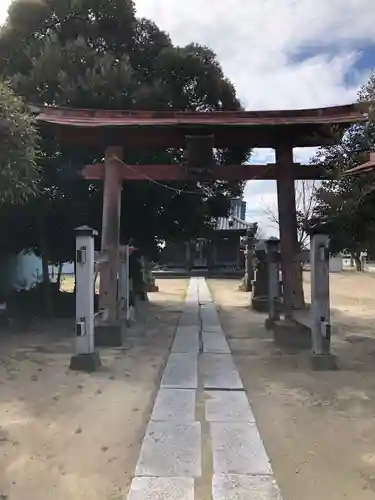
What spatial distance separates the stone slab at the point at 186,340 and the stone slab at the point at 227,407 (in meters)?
2.89

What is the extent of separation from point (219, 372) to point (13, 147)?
3714 millimetres

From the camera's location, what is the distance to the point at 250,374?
7402 millimetres

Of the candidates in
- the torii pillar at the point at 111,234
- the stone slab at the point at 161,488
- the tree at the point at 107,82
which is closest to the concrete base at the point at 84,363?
the torii pillar at the point at 111,234

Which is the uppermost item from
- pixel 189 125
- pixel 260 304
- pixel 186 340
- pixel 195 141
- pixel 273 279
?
pixel 189 125

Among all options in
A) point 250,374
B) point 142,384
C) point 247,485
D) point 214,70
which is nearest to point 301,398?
point 250,374

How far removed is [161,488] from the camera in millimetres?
3615

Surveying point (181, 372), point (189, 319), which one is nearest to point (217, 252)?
point (189, 319)

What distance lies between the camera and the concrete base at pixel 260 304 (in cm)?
1580

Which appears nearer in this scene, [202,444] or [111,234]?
[202,444]

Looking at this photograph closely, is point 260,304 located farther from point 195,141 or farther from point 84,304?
point 84,304

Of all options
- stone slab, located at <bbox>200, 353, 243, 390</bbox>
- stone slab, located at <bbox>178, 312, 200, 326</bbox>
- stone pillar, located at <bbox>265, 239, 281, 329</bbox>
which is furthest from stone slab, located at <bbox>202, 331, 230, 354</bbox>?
stone slab, located at <bbox>178, 312, 200, 326</bbox>

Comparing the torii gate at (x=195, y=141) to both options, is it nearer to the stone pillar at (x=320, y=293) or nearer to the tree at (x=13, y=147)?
the stone pillar at (x=320, y=293)

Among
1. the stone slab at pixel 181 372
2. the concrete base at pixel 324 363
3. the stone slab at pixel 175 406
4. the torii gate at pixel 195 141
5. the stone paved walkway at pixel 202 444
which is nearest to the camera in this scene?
the stone paved walkway at pixel 202 444

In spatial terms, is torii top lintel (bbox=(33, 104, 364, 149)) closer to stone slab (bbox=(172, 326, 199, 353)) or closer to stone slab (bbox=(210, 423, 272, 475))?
stone slab (bbox=(172, 326, 199, 353))
